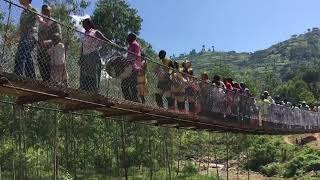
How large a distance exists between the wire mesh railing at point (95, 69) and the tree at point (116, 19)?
17.1 meters

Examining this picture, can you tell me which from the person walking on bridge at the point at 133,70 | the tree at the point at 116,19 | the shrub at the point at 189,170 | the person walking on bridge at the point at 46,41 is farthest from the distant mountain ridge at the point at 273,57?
the person walking on bridge at the point at 46,41

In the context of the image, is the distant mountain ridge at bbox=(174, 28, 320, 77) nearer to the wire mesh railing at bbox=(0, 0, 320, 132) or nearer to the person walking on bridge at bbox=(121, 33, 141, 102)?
the wire mesh railing at bbox=(0, 0, 320, 132)

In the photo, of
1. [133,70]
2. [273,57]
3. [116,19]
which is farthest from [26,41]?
[273,57]

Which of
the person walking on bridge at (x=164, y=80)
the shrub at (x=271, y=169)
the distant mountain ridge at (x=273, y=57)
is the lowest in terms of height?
the shrub at (x=271, y=169)

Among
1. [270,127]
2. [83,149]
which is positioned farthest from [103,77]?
[83,149]

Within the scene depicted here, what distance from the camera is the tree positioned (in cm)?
3133

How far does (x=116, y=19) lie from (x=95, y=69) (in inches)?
925

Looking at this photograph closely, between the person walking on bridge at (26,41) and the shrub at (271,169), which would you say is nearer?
the person walking on bridge at (26,41)

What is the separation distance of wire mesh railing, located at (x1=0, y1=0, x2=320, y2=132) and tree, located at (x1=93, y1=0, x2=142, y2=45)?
1707 centimetres

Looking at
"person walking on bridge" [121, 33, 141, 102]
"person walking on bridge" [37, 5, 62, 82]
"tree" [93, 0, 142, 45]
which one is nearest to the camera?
"person walking on bridge" [37, 5, 62, 82]

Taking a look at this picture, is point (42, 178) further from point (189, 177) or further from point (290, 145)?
point (290, 145)

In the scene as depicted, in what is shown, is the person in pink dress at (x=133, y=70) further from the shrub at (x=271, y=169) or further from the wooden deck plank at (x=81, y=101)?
the shrub at (x=271, y=169)

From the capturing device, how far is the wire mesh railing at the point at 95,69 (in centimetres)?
730

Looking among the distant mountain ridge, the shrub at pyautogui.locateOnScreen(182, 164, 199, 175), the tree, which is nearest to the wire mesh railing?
the shrub at pyautogui.locateOnScreen(182, 164, 199, 175)
